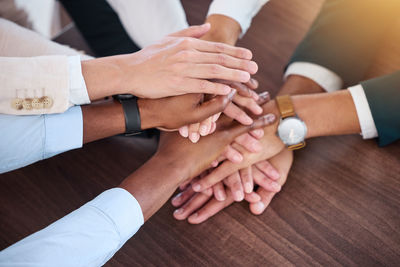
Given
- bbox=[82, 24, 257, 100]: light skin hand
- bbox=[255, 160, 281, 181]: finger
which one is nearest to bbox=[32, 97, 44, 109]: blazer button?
bbox=[82, 24, 257, 100]: light skin hand

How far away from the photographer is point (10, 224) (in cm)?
81

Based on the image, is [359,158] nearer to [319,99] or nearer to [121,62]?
[319,99]

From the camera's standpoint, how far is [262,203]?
0.84 meters

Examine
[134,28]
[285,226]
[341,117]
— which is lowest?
[285,226]

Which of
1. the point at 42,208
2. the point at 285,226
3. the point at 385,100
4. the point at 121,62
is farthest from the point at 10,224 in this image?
the point at 385,100

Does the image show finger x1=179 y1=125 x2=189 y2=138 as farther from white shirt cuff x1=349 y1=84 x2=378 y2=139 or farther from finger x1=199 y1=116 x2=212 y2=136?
white shirt cuff x1=349 y1=84 x2=378 y2=139

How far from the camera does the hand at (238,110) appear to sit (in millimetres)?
891

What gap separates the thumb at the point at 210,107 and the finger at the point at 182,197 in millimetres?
176

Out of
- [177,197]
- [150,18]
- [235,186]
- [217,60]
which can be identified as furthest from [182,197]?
[150,18]

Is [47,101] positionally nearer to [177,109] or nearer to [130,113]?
[130,113]

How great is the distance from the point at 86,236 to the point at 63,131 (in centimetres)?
25

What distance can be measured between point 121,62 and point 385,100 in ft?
2.10

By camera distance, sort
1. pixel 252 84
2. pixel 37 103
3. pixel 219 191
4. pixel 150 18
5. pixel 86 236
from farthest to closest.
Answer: pixel 150 18, pixel 252 84, pixel 219 191, pixel 37 103, pixel 86 236

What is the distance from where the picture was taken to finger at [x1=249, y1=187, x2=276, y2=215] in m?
0.83
